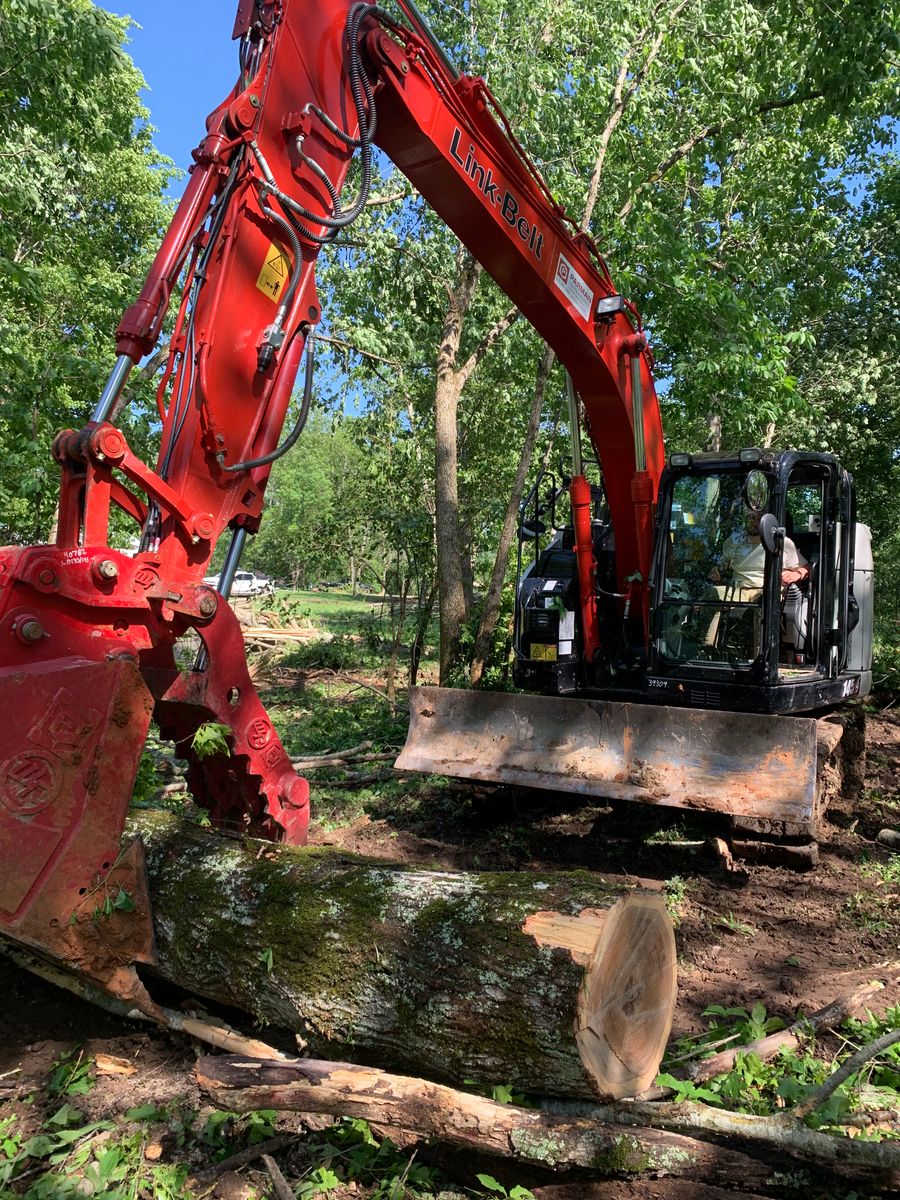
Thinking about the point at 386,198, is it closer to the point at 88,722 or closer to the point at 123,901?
the point at 88,722

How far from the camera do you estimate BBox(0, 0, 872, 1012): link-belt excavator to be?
282cm

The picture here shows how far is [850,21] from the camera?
251 inches

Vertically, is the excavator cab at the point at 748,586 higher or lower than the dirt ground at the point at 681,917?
higher

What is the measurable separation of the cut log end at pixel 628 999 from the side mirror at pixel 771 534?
2.74m

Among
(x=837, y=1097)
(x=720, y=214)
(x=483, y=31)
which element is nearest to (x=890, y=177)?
(x=720, y=214)

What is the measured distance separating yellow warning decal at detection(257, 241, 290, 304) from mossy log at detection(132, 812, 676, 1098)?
95.1 inches

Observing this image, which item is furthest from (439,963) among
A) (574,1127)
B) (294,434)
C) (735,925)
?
(735,925)

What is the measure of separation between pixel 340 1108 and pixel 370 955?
0.44 m

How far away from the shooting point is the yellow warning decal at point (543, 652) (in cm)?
607

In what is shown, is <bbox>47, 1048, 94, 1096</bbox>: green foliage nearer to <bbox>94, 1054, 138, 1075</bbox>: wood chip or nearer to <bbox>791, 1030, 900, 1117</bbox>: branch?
<bbox>94, 1054, 138, 1075</bbox>: wood chip

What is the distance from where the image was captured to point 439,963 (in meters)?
2.65

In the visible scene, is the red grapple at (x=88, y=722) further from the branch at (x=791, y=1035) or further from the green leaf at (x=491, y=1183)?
the branch at (x=791, y=1035)

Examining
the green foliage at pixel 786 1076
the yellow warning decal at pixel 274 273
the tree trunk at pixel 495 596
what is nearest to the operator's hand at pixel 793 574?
the green foliage at pixel 786 1076

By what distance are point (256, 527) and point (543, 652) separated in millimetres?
2803
